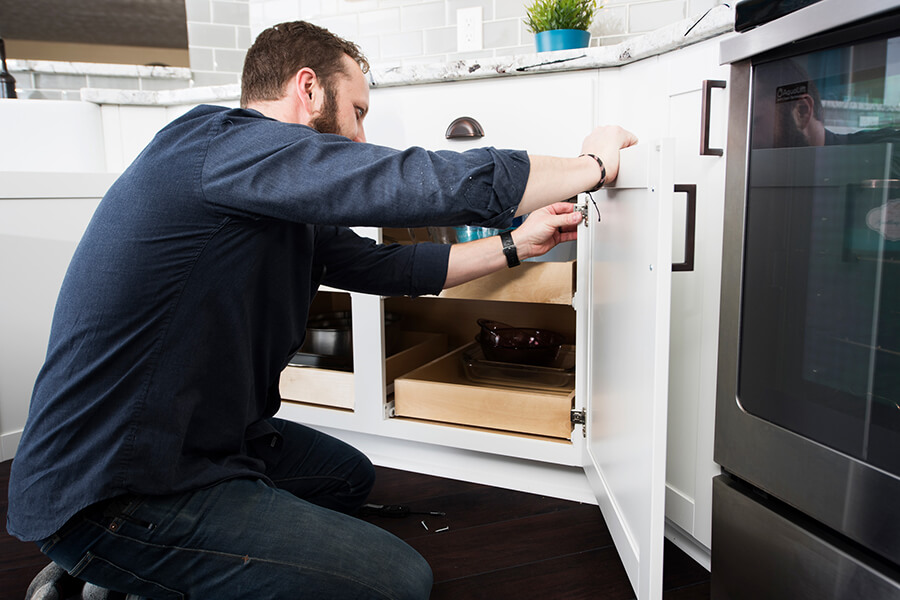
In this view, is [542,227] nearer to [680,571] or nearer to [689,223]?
[689,223]

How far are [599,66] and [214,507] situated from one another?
119 centimetres

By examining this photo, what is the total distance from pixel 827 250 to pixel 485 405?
0.94m

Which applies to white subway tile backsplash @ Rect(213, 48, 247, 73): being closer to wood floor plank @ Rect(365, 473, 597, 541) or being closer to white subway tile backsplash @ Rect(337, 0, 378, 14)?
white subway tile backsplash @ Rect(337, 0, 378, 14)

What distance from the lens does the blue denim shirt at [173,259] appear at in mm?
875

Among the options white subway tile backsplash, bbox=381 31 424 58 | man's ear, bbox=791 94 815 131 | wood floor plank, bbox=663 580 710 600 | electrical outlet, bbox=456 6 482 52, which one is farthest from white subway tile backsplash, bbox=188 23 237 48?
wood floor plank, bbox=663 580 710 600

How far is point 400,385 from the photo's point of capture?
1.67m

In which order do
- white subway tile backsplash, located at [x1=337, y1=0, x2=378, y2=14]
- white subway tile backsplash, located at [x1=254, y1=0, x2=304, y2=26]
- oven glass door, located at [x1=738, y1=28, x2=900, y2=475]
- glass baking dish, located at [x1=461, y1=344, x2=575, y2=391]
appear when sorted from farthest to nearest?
white subway tile backsplash, located at [x1=254, y1=0, x2=304, y2=26] → white subway tile backsplash, located at [x1=337, y1=0, x2=378, y2=14] → glass baking dish, located at [x1=461, y1=344, x2=575, y2=391] → oven glass door, located at [x1=738, y1=28, x2=900, y2=475]

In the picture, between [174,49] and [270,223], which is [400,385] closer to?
[270,223]

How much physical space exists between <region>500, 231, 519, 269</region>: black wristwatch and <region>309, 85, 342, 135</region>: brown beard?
1.35 feet

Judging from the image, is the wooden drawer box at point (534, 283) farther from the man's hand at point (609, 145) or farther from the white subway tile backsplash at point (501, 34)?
the white subway tile backsplash at point (501, 34)

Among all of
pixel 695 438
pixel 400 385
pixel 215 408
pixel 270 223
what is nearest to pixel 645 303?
pixel 695 438

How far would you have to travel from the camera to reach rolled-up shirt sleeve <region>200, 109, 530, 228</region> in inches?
34.1

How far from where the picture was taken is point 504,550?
4.51 feet

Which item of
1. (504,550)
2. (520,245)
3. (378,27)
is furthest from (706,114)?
(378,27)
